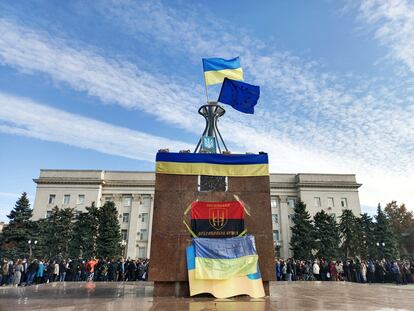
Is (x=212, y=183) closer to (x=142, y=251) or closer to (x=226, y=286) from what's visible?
(x=226, y=286)

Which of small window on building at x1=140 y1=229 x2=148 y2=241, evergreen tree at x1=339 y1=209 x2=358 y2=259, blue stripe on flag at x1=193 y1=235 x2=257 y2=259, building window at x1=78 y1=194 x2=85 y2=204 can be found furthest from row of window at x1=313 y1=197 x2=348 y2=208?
blue stripe on flag at x1=193 y1=235 x2=257 y2=259

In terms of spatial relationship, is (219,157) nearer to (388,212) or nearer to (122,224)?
(122,224)

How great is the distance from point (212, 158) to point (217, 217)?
173cm

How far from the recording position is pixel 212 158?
9672 mm

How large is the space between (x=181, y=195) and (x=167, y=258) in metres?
1.73

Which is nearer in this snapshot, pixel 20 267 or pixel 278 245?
pixel 20 267

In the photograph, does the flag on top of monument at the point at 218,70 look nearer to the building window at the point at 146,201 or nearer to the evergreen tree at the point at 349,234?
the evergreen tree at the point at 349,234

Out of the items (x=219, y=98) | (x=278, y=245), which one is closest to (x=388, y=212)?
(x=278, y=245)

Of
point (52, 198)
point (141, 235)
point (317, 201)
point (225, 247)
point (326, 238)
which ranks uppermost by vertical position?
point (52, 198)

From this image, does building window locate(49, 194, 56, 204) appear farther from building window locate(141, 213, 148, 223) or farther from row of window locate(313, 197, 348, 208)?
row of window locate(313, 197, 348, 208)

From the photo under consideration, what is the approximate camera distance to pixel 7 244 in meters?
34.0

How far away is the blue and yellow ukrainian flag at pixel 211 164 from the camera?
9.48m

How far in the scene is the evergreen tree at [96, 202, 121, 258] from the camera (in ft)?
124

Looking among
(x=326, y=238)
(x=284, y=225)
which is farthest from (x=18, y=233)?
→ (x=284, y=225)
